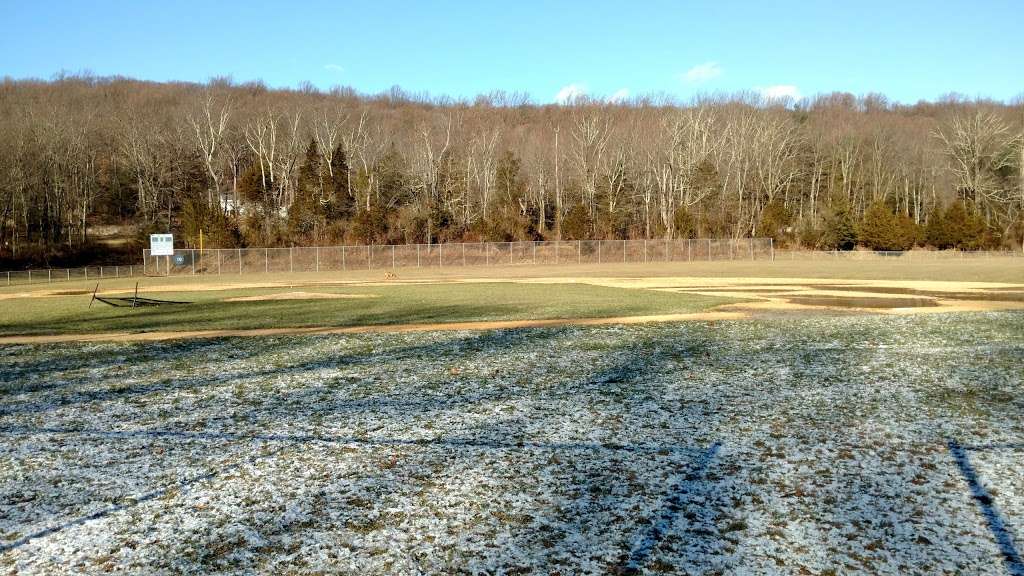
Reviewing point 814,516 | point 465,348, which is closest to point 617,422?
point 814,516

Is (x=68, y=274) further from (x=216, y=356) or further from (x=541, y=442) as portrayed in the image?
(x=541, y=442)

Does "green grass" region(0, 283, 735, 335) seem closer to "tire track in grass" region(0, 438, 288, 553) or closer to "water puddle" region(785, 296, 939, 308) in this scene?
"water puddle" region(785, 296, 939, 308)

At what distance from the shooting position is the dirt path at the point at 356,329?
17156 millimetres

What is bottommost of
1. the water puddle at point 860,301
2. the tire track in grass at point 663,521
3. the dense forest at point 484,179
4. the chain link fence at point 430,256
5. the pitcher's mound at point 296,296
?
the pitcher's mound at point 296,296

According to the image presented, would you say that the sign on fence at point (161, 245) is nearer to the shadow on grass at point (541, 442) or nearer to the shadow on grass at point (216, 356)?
the shadow on grass at point (216, 356)

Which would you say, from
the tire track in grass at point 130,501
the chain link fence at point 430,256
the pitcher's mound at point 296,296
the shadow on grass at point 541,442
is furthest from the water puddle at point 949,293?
the chain link fence at point 430,256

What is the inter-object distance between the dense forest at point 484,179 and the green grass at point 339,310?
41.3 metres

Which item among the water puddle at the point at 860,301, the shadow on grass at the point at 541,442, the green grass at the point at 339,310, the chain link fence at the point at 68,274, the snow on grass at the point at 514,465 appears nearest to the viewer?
the snow on grass at the point at 514,465

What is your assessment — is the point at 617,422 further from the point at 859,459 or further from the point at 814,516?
the point at 814,516

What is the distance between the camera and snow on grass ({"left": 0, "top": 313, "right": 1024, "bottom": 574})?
16.1 ft

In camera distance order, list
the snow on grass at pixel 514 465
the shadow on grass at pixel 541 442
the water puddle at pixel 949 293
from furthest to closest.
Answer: the water puddle at pixel 949 293 < the shadow on grass at pixel 541 442 < the snow on grass at pixel 514 465

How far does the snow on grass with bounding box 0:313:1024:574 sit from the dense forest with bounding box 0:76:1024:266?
198ft

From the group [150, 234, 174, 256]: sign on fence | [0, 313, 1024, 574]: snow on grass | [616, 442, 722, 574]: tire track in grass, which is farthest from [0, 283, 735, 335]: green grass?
[150, 234, 174, 256]: sign on fence

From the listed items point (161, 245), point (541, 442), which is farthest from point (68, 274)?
point (541, 442)
